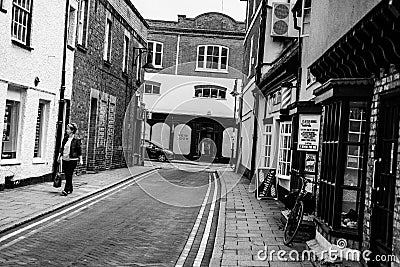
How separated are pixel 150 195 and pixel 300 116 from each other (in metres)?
8.09

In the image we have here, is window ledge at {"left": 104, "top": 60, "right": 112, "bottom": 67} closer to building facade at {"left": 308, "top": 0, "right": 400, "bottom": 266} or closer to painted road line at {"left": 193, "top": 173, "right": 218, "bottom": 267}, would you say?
painted road line at {"left": 193, "top": 173, "right": 218, "bottom": 267}

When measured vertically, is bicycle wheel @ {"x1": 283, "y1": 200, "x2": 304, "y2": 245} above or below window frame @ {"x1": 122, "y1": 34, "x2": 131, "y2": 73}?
below

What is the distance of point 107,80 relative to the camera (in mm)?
27281

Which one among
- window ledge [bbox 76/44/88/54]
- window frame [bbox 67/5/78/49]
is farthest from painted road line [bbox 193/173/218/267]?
window ledge [bbox 76/44/88/54]

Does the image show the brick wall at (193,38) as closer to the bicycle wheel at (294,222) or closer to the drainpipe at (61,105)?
the drainpipe at (61,105)

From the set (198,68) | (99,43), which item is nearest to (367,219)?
(99,43)

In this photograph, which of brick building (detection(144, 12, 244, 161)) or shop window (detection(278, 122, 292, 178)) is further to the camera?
brick building (detection(144, 12, 244, 161))

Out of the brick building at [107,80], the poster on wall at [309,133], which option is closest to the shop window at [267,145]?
the brick building at [107,80]

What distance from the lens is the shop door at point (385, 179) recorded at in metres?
6.94

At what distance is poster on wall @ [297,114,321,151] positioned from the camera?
1173 cm

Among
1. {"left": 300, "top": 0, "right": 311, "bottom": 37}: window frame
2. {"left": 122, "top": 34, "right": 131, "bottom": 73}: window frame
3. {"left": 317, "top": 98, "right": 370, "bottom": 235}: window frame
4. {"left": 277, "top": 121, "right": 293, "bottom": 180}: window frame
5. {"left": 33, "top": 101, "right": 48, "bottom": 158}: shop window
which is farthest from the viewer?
{"left": 122, "top": 34, "right": 131, "bottom": 73}: window frame

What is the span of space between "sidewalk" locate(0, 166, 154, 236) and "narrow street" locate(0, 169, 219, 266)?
0.89 feet

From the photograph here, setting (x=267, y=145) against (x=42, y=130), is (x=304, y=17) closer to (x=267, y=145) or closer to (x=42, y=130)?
(x=267, y=145)

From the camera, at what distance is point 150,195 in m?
19.1
